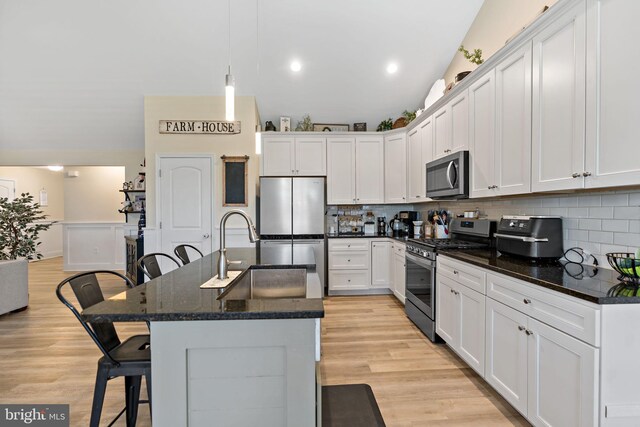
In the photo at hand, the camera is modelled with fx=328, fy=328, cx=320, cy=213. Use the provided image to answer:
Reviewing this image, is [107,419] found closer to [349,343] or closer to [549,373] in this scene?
[349,343]

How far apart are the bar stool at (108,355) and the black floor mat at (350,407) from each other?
1008 millimetres

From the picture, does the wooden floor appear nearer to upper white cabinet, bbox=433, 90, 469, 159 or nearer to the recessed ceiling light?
upper white cabinet, bbox=433, 90, 469, 159

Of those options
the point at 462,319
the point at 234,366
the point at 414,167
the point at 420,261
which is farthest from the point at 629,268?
the point at 414,167

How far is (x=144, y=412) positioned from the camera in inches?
85.2

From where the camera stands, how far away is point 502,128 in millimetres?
2566

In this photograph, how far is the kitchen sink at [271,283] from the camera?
6.21 ft

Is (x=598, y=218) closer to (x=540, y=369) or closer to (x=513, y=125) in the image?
(x=513, y=125)

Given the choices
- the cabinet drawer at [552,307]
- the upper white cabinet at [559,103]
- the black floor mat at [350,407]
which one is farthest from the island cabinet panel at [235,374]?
the upper white cabinet at [559,103]

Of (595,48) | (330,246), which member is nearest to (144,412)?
(330,246)

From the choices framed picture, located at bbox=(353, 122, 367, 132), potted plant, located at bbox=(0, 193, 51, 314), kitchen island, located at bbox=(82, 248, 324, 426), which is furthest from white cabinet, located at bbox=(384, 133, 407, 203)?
potted plant, located at bbox=(0, 193, 51, 314)

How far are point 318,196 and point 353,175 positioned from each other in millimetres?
681

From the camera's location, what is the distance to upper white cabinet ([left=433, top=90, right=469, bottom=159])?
123 inches

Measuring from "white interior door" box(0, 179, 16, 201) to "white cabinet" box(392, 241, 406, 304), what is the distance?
29.0 ft

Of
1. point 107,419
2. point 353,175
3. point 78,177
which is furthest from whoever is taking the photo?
point 78,177
